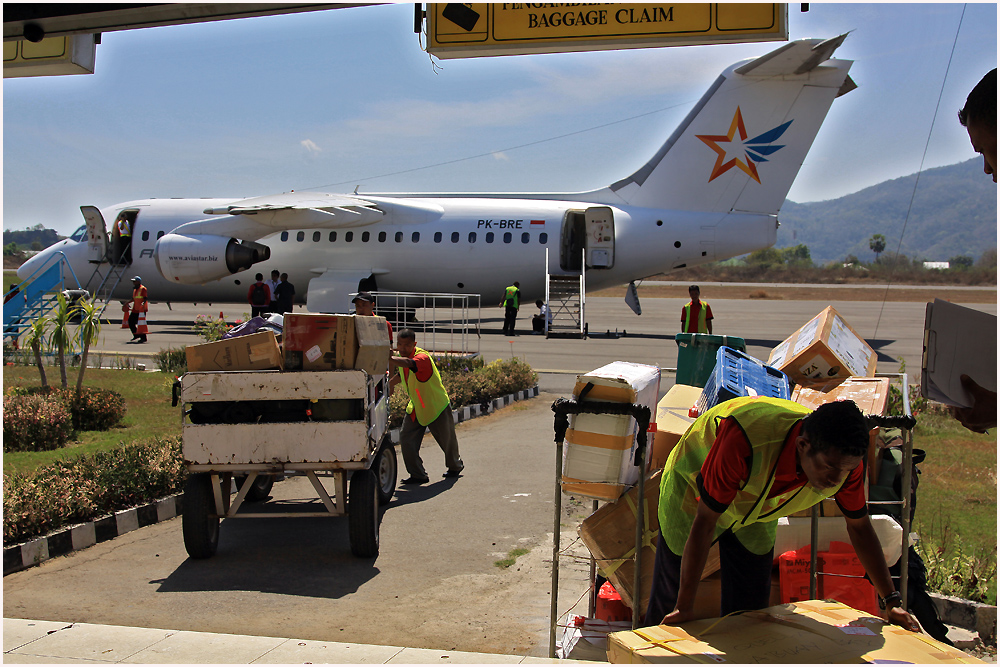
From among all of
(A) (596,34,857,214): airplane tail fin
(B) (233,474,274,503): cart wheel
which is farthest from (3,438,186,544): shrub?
(A) (596,34,857,214): airplane tail fin

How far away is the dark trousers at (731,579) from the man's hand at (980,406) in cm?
144

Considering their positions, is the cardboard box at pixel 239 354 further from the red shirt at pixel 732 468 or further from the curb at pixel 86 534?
the red shirt at pixel 732 468

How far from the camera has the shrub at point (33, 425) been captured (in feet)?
32.3

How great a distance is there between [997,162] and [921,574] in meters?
3.32

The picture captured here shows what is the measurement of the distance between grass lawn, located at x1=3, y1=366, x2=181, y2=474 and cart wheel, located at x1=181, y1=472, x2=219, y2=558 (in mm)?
3164

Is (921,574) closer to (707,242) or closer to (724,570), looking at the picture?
(724,570)

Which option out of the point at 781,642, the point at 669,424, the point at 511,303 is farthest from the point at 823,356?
the point at 511,303

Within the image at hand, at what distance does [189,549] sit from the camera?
632 cm

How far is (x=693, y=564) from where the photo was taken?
137 inches

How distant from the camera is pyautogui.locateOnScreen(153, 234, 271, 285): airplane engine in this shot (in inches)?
919

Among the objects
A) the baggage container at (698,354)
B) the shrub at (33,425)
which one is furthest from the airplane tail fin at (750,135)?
the shrub at (33,425)

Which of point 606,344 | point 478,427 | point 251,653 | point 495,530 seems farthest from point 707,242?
point 251,653

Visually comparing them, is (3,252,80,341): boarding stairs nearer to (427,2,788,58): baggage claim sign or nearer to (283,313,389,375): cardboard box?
(283,313,389,375): cardboard box

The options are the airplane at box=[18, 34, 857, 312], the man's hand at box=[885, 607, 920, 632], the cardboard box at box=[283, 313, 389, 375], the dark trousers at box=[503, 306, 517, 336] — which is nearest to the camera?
the man's hand at box=[885, 607, 920, 632]
